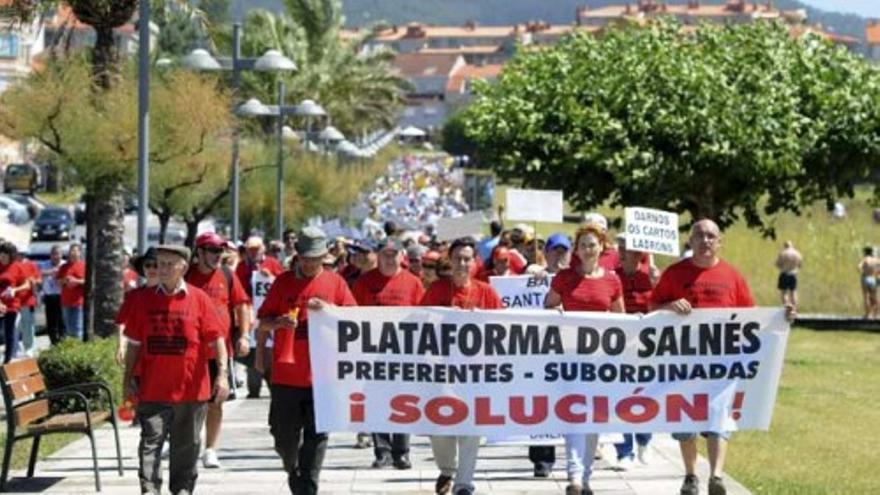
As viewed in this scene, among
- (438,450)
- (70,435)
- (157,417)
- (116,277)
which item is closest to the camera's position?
(157,417)

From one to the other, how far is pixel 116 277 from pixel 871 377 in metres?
11.1

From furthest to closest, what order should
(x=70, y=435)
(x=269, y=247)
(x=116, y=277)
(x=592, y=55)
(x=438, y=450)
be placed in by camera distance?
1. (x=592, y=55)
2. (x=269, y=247)
3. (x=116, y=277)
4. (x=70, y=435)
5. (x=438, y=450)

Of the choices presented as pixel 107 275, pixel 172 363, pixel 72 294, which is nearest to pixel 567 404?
pixel 172 363

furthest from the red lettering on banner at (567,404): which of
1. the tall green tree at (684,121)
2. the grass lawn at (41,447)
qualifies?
the tall green tree at (684,121)

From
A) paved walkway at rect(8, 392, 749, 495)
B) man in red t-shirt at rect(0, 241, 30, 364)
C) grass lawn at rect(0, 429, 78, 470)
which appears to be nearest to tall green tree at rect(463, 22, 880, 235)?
man in red t-shirt at rect(0, 241, 30, 364)

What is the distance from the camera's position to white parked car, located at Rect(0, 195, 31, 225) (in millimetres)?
64000

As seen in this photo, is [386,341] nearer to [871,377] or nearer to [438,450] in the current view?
[438,450]

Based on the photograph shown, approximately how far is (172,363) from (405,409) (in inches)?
57.0

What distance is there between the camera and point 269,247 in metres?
26.9

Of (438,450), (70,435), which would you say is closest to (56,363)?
(70,435)

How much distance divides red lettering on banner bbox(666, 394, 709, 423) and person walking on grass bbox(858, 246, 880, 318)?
3155 cm

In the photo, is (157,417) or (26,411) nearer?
(157,417)

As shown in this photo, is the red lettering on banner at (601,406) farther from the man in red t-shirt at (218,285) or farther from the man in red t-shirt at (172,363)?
the man in red t-shirt at (218,285)

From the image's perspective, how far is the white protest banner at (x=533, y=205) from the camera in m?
19.8
